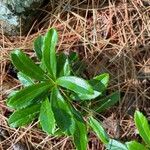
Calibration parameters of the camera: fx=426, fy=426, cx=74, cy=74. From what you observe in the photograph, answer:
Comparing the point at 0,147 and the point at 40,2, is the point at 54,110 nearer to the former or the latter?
the point at 0,147

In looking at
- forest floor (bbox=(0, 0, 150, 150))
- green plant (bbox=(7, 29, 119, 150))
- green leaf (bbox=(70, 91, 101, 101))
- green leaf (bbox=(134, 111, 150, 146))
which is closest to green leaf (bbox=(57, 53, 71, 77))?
green plant (bbox=(7, 29, 119, 150))

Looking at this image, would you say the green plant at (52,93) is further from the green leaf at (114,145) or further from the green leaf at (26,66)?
the green leaf at (114,145)

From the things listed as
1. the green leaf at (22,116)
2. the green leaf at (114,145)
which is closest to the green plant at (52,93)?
the green leaf at (22,116)

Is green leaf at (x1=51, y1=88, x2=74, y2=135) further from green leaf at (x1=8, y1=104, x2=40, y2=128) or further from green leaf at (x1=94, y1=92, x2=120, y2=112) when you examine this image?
green leaf at (x1=94, y1=92, x2=120, y2=112)

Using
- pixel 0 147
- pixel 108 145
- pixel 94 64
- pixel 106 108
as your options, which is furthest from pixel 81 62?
pixel 0 147

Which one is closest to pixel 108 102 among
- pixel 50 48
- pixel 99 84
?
pixel 99 84

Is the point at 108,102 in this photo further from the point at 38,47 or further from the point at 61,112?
the point at 38,47

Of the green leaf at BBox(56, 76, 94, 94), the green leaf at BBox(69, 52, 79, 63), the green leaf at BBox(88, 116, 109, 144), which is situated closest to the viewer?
the green leaf at BBox(56, 76, 94, 94)
